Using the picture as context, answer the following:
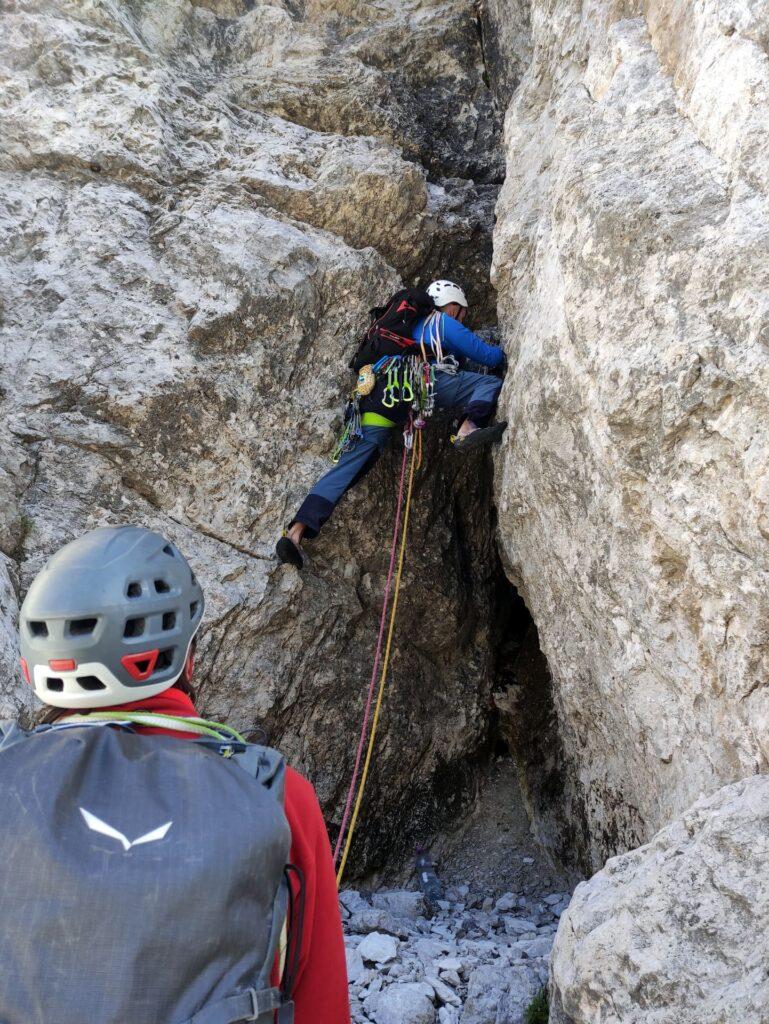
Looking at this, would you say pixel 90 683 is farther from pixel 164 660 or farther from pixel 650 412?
pixel 650 412

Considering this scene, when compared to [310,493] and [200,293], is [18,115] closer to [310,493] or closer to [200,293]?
[200,293]

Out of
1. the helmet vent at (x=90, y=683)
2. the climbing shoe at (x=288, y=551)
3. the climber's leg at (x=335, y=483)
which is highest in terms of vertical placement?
the helmet vent at (x=90, y=683)

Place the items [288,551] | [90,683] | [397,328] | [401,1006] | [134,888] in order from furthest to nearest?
1. [397,328]
2. [288,551]
3. [401,1006]
4. [90,683]
5. [134,888]

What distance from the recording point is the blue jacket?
18.2 feet

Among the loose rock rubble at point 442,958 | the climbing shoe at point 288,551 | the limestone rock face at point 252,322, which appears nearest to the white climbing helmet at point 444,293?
the limestone rock face at point 252,322

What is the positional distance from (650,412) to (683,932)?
200cm

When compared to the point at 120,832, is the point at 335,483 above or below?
below

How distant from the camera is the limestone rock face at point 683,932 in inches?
91.1

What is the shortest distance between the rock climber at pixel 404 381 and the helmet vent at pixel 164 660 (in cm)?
351

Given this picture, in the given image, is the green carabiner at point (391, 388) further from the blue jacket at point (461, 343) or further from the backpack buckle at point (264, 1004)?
the backpack buckle at point (264, 1004)

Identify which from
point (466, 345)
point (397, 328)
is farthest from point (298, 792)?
point (397, 328)

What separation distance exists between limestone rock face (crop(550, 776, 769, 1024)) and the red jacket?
113cm

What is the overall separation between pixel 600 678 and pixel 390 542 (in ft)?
Result: 6.97

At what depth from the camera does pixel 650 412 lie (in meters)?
3.53
